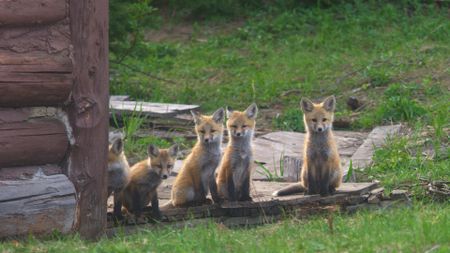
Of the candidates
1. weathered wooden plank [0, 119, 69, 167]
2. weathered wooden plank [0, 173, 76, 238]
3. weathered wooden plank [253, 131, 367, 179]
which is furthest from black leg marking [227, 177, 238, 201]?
weathered wooden plank [0, 119, 69, 167]

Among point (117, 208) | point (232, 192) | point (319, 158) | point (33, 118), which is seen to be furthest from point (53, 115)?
point (319, 158)

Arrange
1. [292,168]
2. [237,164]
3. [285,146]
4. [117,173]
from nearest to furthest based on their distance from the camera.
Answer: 1. [117,173]
2. [237,164]
3. [292,168]
4. [285,146]

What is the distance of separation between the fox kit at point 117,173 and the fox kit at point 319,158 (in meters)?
1.48

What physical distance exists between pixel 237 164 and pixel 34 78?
2441mm

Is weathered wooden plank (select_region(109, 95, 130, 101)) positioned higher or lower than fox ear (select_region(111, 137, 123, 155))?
higher

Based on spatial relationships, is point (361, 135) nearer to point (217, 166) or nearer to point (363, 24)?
point (217, 166)

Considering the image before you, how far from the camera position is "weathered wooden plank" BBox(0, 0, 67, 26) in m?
7.46

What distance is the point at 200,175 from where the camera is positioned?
30.3 feet

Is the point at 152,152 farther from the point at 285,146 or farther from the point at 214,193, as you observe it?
the point at 285,146

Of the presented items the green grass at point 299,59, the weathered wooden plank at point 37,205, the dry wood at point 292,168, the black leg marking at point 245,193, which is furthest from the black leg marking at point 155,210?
the green grass at point 299,59

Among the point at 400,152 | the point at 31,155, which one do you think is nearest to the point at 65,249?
the point at 31,155

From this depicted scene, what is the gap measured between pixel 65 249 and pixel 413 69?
8621mm

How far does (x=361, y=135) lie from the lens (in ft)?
40.4

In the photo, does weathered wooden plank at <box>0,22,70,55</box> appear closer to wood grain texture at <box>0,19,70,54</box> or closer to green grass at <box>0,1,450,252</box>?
wood grain texture at <box>0,19,70,54</box>
